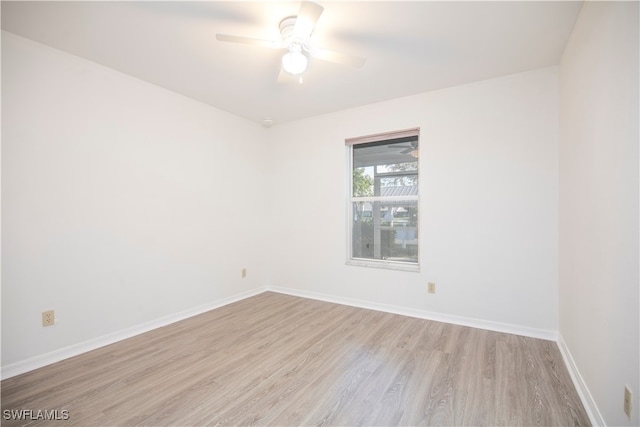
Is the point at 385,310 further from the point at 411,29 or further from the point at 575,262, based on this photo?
the point at 411,29

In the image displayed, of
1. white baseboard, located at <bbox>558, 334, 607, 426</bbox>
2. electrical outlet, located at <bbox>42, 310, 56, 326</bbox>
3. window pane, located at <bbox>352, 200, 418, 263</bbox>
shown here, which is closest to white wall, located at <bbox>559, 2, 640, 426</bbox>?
white baseboard, located at <bbox>558, 334, 607, 426</bbox>

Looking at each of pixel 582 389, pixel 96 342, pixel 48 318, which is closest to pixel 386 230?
pixel 582 389

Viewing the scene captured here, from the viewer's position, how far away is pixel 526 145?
274 centimetres

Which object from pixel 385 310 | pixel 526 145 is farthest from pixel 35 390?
pixel 526 145

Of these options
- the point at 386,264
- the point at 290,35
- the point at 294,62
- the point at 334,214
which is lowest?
the point at 386,264

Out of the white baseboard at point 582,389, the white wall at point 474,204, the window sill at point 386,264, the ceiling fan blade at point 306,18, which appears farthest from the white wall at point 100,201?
the white baseboard at point 582,389

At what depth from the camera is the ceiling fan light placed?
6.74ft

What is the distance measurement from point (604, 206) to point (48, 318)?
3.73m

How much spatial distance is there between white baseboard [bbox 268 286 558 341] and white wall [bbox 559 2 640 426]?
49 cm

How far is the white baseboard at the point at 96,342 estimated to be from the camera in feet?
6.94

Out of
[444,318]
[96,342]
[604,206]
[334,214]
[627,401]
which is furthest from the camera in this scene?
[334,214]

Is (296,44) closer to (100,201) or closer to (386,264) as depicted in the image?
(100,201)

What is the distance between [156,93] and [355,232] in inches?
107

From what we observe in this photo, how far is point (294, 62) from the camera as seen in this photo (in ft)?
6.84
